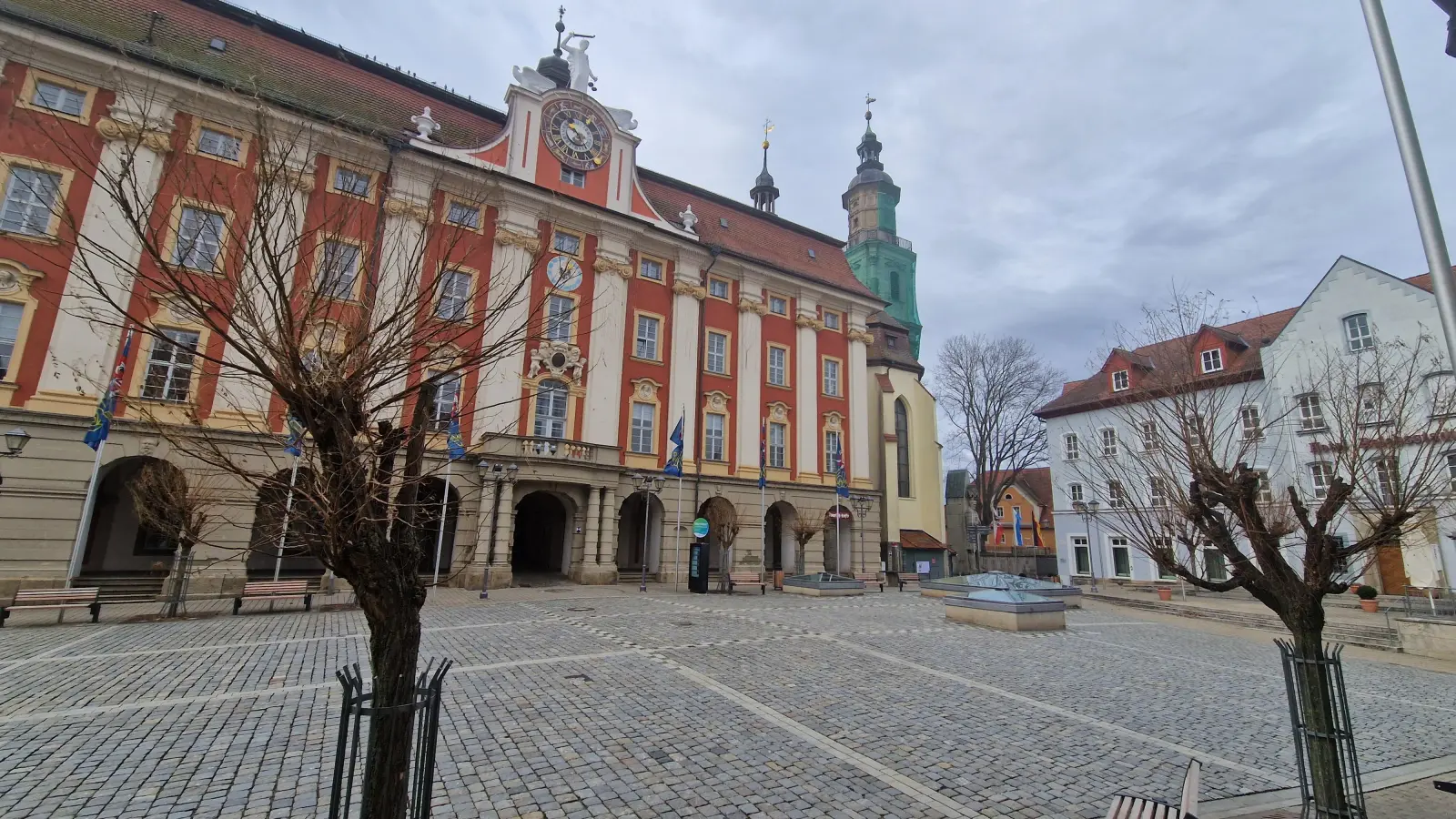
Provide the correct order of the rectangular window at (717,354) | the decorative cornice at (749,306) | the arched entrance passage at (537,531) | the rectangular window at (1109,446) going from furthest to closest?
the decorative cornice at (749,306), the rectangular window at (717,354), the arched entrance passage at (537,531), the rectangular window at (1109,446)

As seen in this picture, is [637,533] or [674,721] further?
[637,533]

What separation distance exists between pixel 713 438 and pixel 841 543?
923cm

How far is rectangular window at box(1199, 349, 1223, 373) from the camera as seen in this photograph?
3048 centimetres

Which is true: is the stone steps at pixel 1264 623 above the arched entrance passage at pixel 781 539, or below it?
below

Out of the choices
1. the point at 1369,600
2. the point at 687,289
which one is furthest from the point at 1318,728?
the point at 687,289

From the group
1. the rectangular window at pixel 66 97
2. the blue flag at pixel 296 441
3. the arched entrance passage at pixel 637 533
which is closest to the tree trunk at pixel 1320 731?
the blue flag at pixel 296 441

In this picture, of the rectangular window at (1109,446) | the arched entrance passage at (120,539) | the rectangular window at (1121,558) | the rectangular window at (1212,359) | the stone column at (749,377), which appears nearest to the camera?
the rectangular window at (1109,446)

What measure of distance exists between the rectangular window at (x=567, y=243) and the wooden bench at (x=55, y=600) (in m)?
17.6

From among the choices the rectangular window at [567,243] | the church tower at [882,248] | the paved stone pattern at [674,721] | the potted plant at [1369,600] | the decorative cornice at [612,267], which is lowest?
the paved stone pattern at [674,721]

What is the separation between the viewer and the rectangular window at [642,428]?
2722cm

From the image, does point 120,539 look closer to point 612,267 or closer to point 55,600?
point 55,600

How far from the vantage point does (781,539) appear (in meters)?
32.4

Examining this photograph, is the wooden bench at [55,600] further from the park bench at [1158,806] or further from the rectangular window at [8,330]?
the park bench at [1158,806]

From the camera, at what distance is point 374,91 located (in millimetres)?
25094
